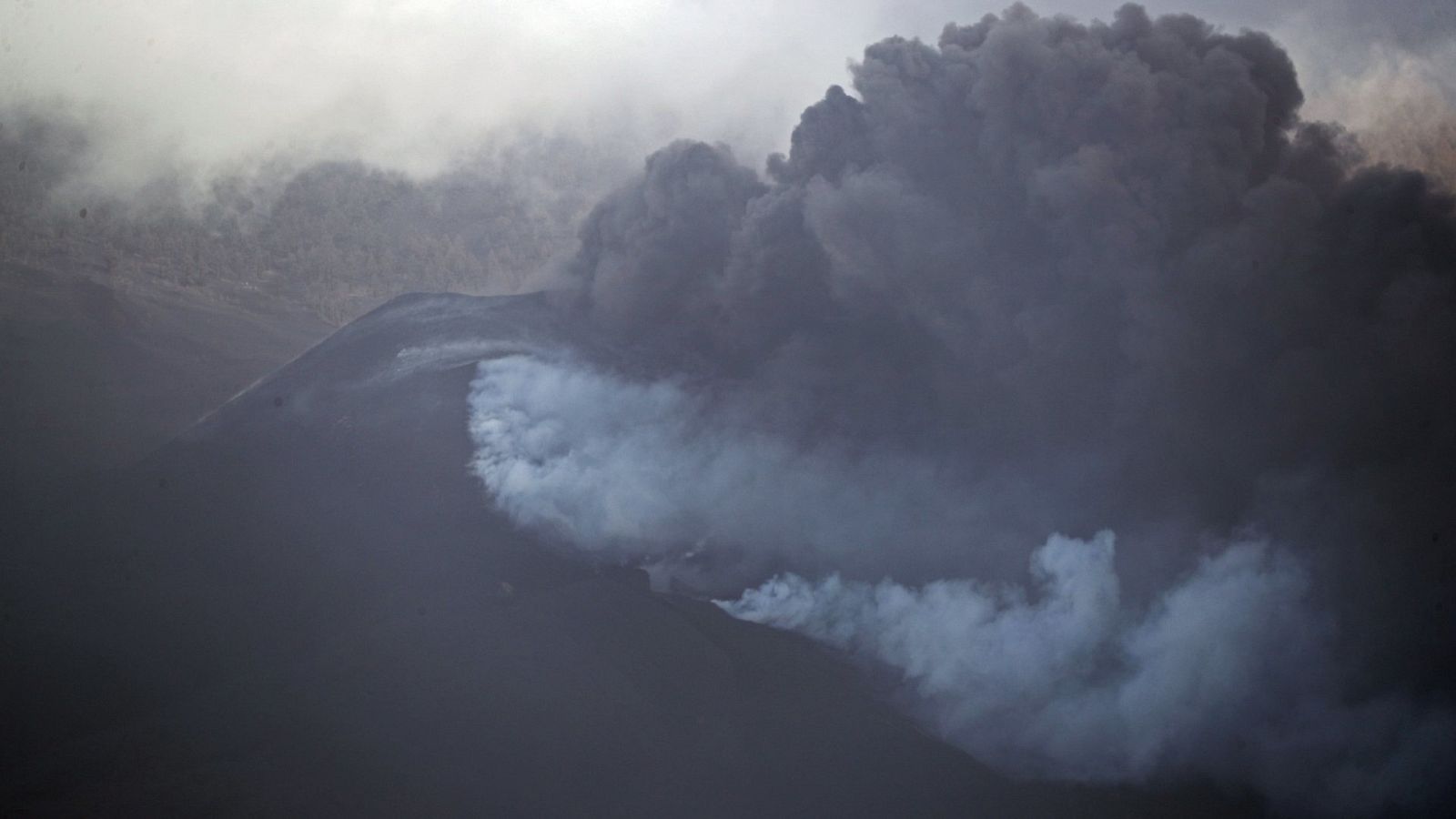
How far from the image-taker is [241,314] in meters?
100

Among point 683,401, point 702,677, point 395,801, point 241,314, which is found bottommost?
point 395,801

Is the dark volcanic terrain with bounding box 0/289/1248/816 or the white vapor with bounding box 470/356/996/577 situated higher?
the white vapor with bounding box 470/356/996/577

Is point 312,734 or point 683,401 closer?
point 312,734

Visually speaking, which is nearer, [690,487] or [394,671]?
[394,671]

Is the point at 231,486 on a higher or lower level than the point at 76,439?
lower

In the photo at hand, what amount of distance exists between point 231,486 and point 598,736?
2066cm

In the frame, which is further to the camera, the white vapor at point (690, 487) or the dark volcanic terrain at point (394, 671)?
the white vapor at point (690, 487)

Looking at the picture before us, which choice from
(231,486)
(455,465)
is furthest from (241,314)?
(455,465)

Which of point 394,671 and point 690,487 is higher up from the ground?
point 690,487

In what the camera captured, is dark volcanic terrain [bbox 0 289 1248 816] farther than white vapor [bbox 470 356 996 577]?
No

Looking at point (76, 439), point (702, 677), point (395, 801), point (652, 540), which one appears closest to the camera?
point (395, 801)

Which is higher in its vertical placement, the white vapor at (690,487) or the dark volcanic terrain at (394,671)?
the white vapor at (690,487)

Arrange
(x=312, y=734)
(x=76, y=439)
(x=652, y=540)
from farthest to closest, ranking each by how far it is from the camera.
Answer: (x=76, y=439) < (x=652, y=540) < (x=312, y=734)

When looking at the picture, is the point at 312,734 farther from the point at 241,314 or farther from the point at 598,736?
the point at 241,314
